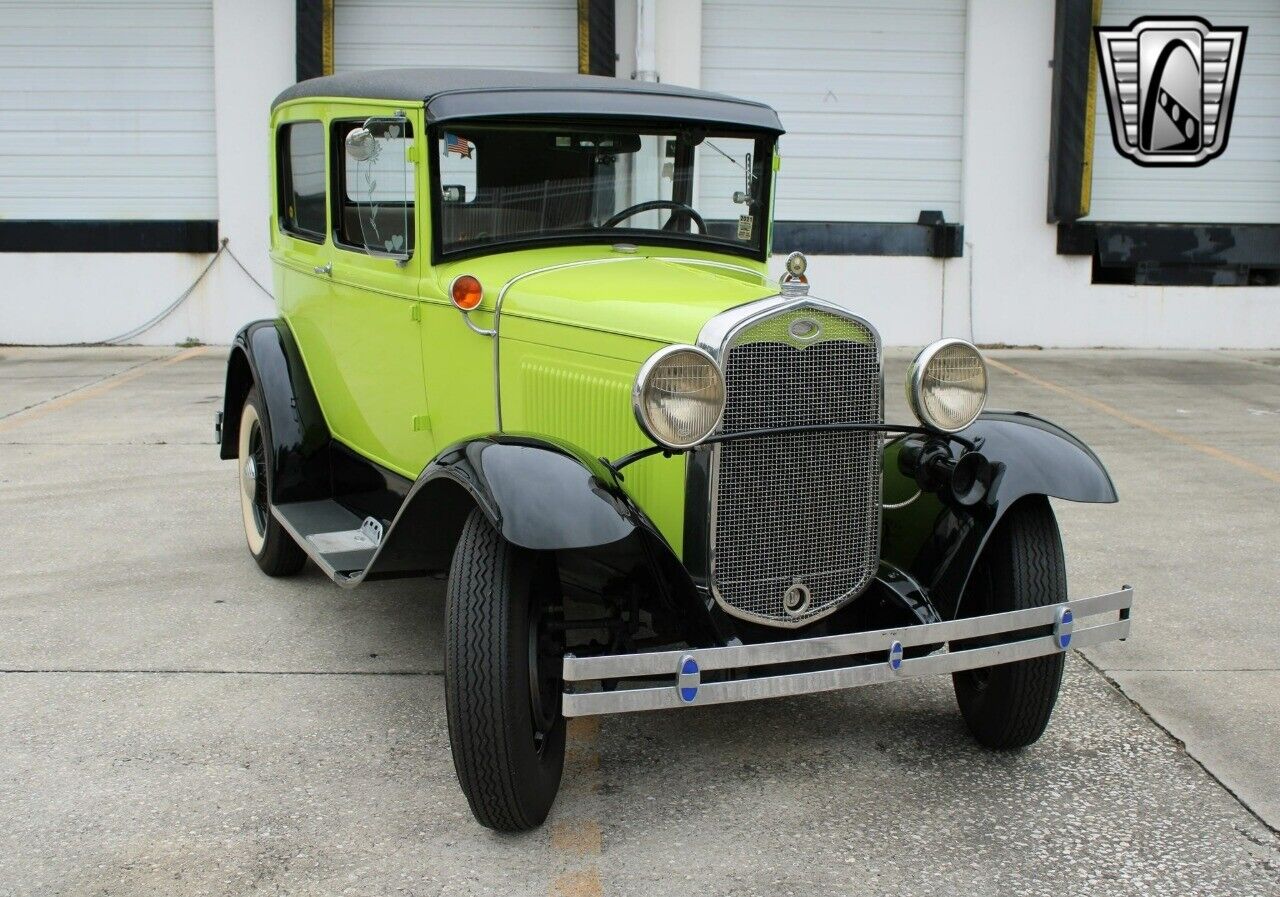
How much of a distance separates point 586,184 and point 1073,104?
8.78m

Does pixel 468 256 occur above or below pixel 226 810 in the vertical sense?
above

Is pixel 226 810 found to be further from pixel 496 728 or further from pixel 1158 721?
pixel 1158 721

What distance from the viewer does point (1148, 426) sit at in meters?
8.71

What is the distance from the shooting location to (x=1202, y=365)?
11.5m

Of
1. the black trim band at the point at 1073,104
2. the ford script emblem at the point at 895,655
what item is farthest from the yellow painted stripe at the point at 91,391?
the black trim band at the point at 1073,104

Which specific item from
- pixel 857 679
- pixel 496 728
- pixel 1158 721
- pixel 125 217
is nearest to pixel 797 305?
pixel 857 679

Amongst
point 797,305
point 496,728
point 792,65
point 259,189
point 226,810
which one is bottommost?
point 226,810

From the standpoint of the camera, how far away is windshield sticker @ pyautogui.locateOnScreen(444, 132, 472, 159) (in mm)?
4195

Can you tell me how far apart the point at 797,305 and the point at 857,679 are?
3.04ft

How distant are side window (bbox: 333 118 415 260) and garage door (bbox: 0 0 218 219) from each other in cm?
805

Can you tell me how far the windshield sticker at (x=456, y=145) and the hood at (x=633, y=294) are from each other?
388mm

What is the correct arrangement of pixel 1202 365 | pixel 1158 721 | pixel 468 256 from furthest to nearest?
pixel 1202 365 → pixel 468 256 → pixel 1158 721

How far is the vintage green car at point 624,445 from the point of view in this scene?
3166 millimetres

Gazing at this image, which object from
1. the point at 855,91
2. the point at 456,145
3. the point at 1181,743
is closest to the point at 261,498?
the point at 456,145
